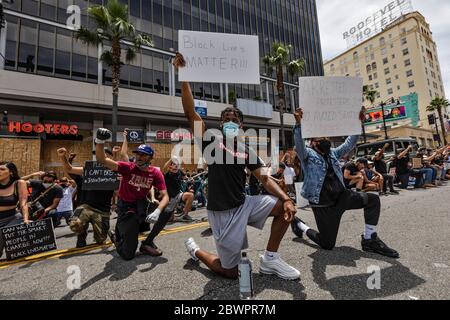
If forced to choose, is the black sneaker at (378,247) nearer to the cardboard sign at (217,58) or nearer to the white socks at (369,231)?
the white socks at (369,231)

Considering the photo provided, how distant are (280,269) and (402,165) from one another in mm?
11250

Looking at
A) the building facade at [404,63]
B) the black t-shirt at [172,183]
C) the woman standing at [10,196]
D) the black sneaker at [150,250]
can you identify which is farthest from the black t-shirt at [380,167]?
the building facade at [404,63]

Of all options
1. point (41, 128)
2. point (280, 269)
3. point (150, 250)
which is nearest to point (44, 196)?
point (150, 250)

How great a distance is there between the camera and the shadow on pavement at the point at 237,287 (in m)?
2.21

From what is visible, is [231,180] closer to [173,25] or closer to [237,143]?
[237,143]

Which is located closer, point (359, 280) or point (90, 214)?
point (359, 280)

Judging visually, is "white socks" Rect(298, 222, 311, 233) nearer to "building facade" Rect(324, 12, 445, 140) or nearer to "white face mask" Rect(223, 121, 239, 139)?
"white face mask" Rect(223, 121, 239, 139)

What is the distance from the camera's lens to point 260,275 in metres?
2.66

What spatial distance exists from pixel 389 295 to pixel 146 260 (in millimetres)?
2829

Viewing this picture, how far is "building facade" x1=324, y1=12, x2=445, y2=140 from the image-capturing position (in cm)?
5861

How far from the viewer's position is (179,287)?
2453 millimetres

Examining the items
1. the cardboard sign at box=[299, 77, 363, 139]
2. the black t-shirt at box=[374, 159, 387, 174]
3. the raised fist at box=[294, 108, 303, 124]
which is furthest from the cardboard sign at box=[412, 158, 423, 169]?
the raised fist at box=[294, 108, 303, 124]

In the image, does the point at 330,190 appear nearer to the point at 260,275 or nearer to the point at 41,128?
the point at 260,275

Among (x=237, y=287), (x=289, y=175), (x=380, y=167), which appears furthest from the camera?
(x=380, y=167)
